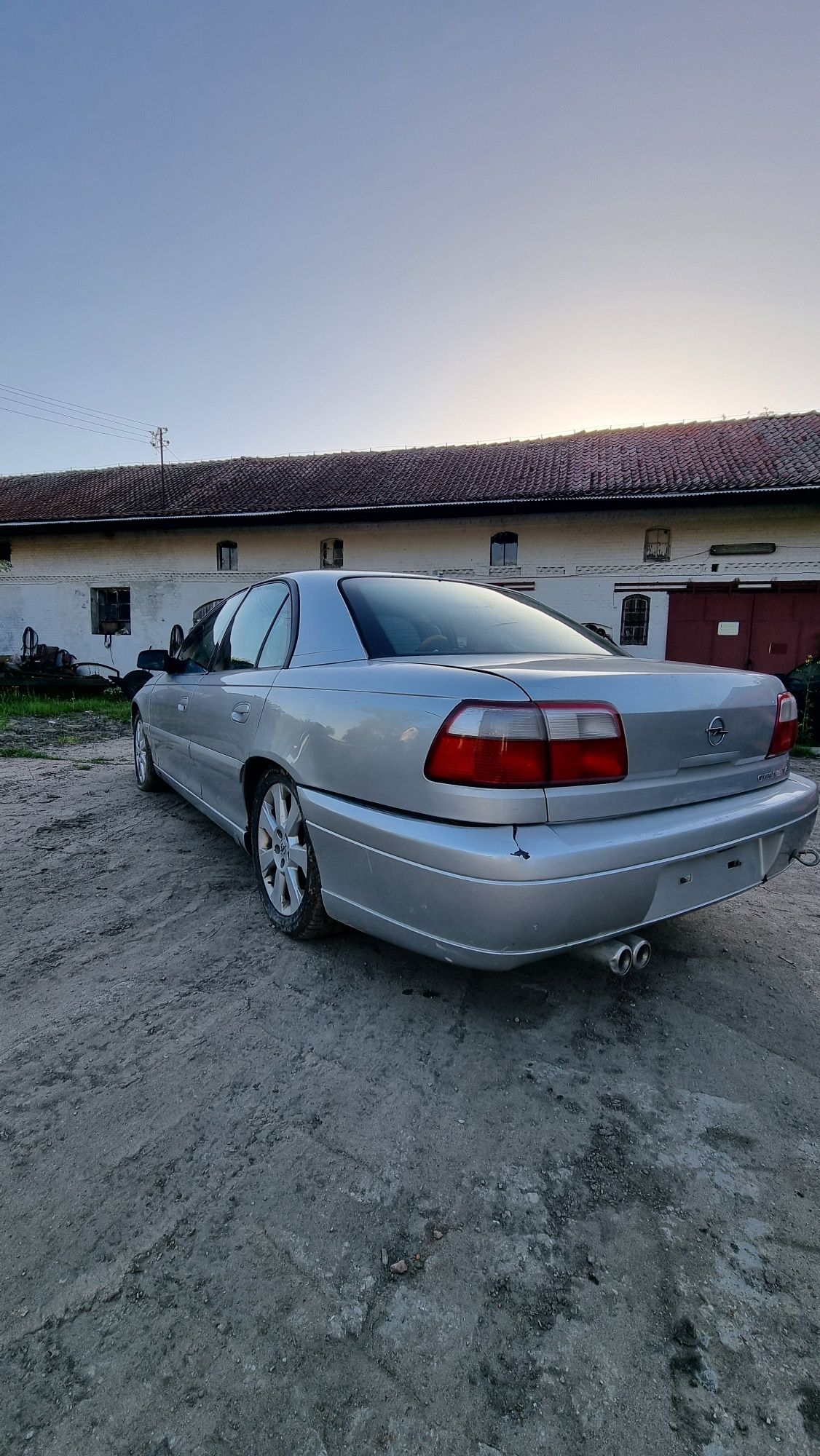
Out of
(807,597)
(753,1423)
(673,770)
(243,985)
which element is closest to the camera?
(753,1423)

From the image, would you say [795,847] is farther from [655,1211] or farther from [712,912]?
[655,1211]

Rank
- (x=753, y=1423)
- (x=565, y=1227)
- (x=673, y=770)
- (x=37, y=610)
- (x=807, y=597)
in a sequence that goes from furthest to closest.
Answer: (x=37, y=610) → (x=807, y=597) → (x=673, y=770) → (x=565, y=1227) → (x=753, y=1423)

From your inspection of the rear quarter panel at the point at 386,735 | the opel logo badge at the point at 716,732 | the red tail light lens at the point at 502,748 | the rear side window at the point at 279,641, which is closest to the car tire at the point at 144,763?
the rear side window at the point at 279,641

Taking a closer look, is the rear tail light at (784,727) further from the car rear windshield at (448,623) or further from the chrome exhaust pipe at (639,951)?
the chrome exhaust pipe at (639,951)

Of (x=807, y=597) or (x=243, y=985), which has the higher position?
(x=807, y=597)

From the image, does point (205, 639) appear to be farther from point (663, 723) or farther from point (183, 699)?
point (663, 723)

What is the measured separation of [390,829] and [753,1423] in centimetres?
128

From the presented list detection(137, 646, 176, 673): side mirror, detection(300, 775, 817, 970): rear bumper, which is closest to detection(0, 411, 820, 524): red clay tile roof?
detection(137, 646, 176, 673): side mirror

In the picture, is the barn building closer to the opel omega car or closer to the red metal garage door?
the red metal garage door

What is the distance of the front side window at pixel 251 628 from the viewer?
298cm

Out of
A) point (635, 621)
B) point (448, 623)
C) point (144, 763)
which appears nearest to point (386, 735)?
point (448, 623)

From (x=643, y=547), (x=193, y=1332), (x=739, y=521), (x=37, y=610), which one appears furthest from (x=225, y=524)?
(x=193, y=1332)

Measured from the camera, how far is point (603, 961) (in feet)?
5.70

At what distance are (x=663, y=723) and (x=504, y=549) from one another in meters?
14.2
